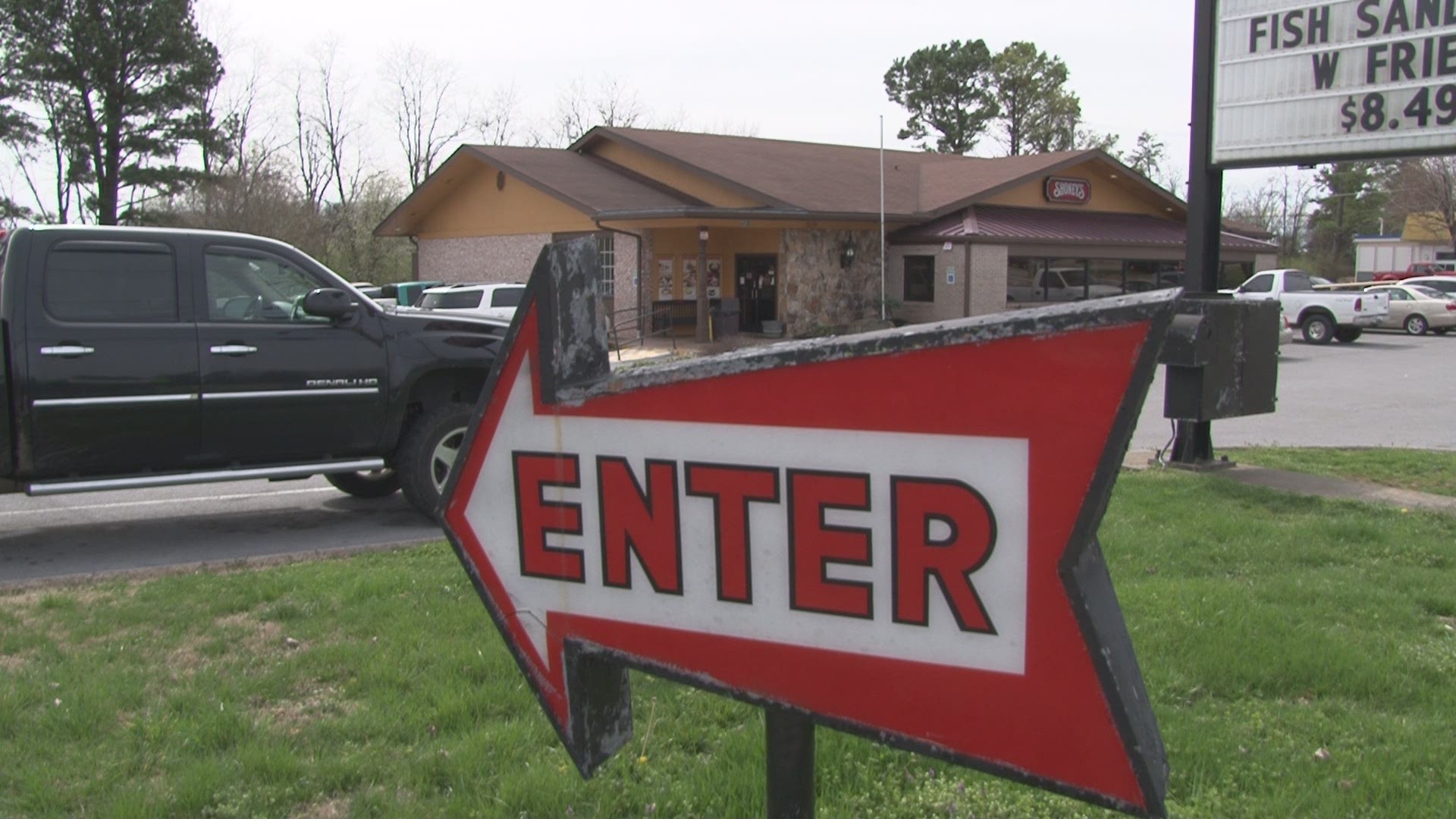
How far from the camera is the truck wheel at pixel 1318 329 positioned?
30.4 m

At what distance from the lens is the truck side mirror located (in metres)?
8.03

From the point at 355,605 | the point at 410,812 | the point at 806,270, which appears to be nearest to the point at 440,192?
the point at 806,270

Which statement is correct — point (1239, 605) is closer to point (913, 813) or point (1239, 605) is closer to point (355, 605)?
point (913, 813)

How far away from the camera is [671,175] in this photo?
3084 cm

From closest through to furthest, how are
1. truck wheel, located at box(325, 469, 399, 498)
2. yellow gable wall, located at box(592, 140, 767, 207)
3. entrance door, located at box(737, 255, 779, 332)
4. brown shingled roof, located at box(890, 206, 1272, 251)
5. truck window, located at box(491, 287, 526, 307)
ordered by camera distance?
1. truck wheel, located at box(325, 469, 399, 498)
2. truck window, located at box(491, 287, 526, 307)
3. yellow gable wall, located at box(592, 140, 767, 207)
4. entrance door, located at box(737, 255, 779, 332)
5. brown shingled roof, located at box(890, 206, 1272, 251)

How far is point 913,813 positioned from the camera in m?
3.60

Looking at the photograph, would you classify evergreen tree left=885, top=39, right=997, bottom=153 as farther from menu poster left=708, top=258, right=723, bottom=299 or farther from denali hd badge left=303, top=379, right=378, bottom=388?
denali hd badge left=303, top=379, right=378, bottom=388

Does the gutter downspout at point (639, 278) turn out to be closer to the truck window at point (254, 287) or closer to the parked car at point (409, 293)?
the parked car at point (409, 293)

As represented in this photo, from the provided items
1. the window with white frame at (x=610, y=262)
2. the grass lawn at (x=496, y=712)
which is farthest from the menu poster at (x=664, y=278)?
the grass lawn at (x=496, y=712)

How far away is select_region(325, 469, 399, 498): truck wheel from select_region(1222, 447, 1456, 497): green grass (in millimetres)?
7112

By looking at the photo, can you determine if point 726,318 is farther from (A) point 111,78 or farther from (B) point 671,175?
(A) point 111,78

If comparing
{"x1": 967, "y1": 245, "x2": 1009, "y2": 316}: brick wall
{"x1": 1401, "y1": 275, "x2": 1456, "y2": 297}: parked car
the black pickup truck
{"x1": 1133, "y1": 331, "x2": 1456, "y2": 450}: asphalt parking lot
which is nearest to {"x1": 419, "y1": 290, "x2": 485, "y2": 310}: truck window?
{"x1": 967, "y1": 245, "x2": 1009, "y2": 316}: brick wall

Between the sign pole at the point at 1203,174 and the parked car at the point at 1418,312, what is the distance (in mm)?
26916

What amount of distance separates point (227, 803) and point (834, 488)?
8.16 feet
